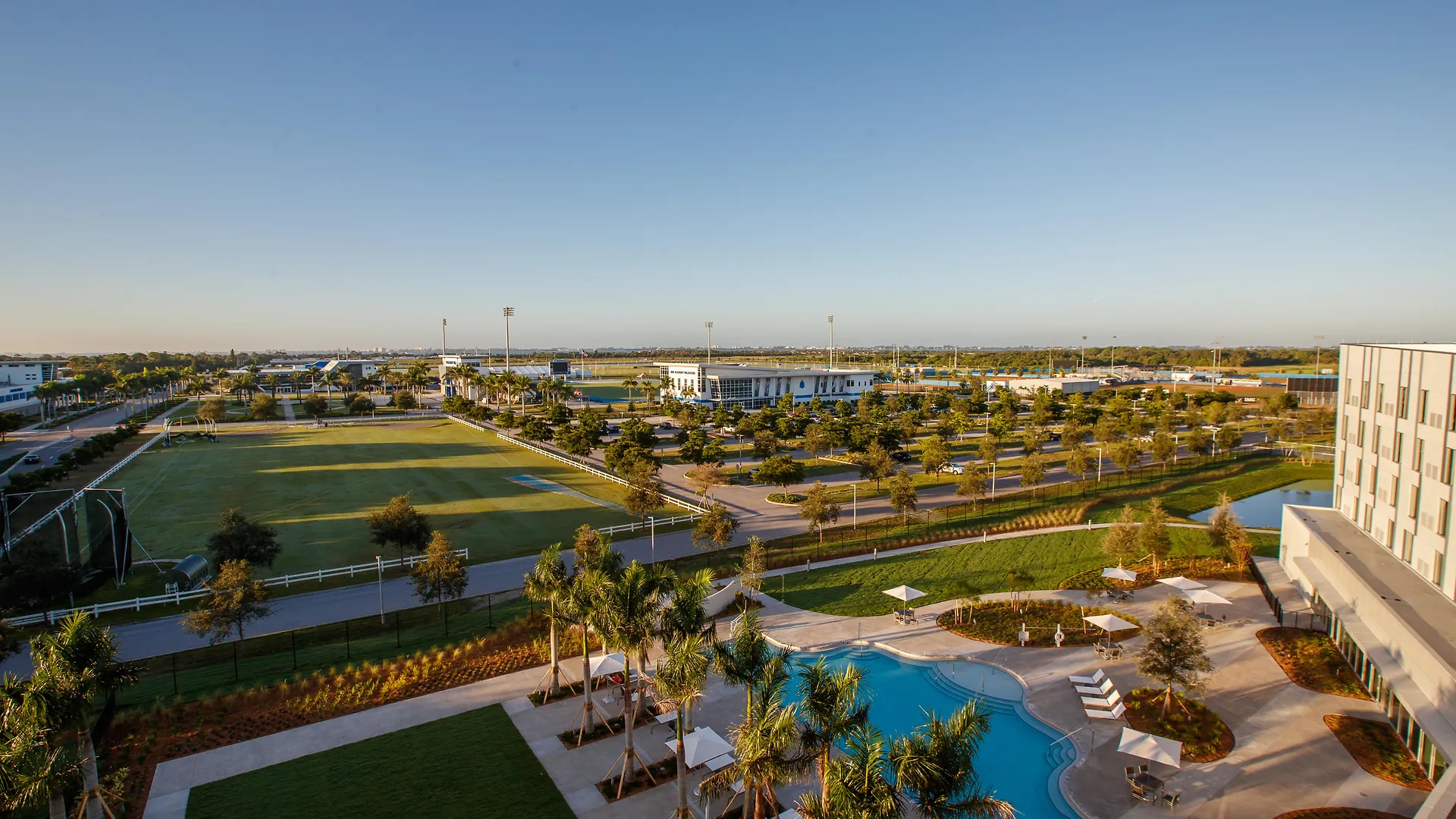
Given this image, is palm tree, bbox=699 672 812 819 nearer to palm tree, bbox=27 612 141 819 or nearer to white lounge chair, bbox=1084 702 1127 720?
white lounge chair, bbox=1084 702 1127 720

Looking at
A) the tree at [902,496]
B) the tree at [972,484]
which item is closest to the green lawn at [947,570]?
the tree at [902,496]

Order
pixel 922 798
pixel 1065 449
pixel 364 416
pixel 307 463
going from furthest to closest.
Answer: pixel 364 416
pixel 1065 449
pixel 307 463
pixel 922 798

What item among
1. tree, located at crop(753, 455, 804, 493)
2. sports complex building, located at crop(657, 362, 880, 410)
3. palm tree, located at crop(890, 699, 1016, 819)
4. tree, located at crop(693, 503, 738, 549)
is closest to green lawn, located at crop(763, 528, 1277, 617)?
tree, located at crop(693, 503, 738, 549)

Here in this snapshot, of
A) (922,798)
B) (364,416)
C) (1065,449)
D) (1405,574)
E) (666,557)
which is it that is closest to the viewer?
(922,798)

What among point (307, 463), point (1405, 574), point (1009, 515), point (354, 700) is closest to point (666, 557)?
point (354, 700)

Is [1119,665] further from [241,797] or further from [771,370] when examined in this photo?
[771,370]

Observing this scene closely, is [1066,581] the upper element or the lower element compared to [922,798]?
lower

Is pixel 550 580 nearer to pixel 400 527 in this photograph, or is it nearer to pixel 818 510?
pixel 400 527
